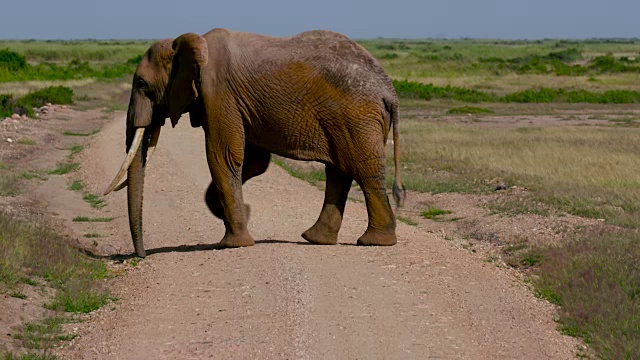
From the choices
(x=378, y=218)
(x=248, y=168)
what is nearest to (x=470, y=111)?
(x=248, y=168)

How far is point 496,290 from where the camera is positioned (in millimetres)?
10055

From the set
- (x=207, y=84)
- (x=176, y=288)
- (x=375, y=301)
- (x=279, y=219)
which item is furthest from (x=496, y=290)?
(x=279, y=219)

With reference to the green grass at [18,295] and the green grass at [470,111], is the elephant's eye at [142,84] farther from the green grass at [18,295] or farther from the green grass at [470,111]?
the green grass at [470,111]

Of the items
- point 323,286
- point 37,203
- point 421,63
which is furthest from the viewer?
point 421,63

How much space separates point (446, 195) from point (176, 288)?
8803 mm

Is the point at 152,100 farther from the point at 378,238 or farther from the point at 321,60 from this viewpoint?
the point at 378,238

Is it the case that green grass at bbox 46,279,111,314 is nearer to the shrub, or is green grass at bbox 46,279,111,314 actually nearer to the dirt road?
the dirt road

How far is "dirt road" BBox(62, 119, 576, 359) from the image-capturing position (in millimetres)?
7848

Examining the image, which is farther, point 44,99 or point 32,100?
point 44,99

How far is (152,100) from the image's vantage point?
38.6 ft

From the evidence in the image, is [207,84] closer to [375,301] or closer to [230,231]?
[230,231]

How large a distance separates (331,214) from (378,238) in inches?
23.9

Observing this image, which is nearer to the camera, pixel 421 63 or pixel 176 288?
pixel 176 288

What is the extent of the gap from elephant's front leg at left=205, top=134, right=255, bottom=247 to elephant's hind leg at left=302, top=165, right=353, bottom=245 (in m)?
0.77
